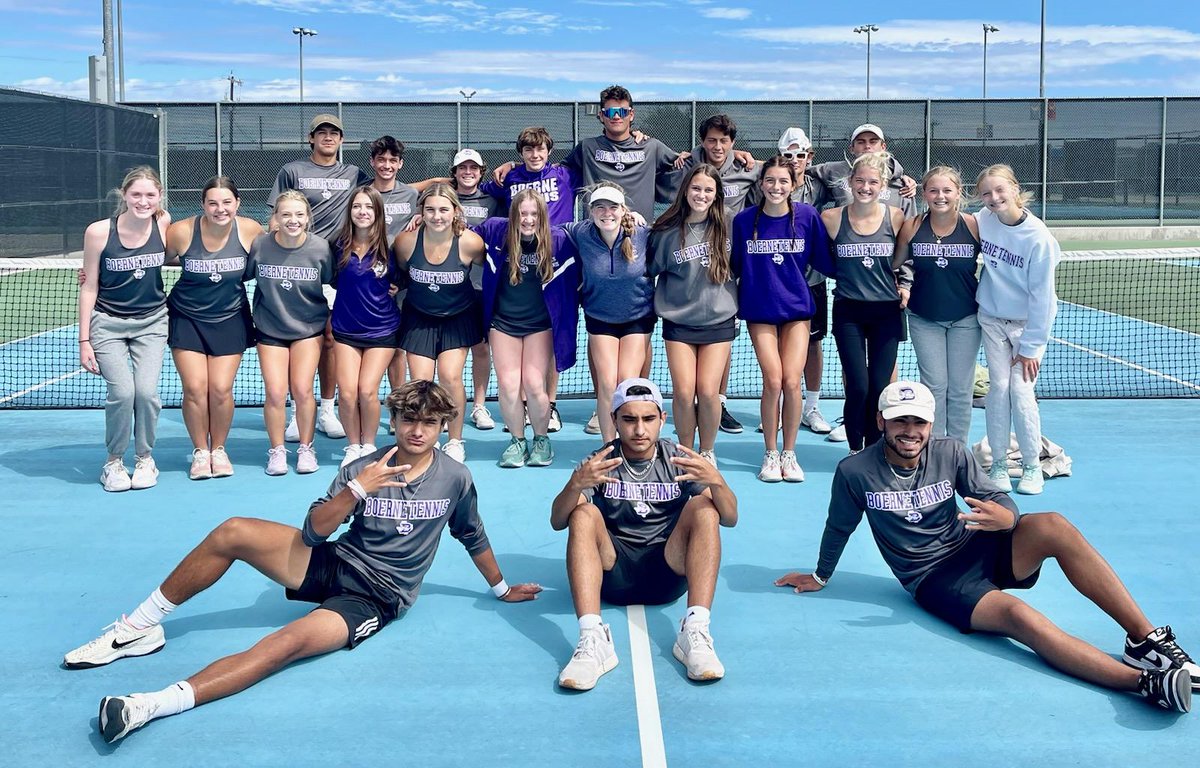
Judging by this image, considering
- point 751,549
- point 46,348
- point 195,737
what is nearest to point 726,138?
point 751,549

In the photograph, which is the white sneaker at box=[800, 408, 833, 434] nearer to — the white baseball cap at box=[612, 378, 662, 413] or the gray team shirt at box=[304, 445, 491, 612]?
the white baseball cap at box=[612, 378, 662, 413]

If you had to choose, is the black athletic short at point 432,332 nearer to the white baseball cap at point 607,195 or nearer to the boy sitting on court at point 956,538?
the white baseball cap at point 607,195

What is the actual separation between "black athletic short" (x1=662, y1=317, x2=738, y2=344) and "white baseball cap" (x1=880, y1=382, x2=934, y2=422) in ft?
9.20

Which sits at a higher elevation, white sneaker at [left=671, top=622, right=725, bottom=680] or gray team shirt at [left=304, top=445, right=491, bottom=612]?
gray team shirt at [left=304, top=445, right=491, bottom=612]

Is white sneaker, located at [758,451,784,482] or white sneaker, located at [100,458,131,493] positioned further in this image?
white sneaker, located at [758,451,784,482]

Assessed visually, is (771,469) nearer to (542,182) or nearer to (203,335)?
(542,182)

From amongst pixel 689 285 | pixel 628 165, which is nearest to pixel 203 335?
pixel 689 285

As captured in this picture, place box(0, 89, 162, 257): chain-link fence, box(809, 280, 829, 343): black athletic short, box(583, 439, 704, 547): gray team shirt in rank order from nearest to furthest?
1. box(583, 439, 704, 547): gray team shirt
2. box(809, 280, 829, 343): black athletic short
3. box(0, 89, 162, 257): chain-link fence

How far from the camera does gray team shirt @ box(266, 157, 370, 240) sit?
9.34 meters

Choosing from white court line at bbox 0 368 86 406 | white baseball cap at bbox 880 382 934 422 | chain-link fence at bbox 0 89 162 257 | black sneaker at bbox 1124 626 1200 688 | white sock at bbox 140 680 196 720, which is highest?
chain-link fence at bbox 0 89 162 257

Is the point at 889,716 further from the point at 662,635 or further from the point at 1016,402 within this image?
the point at 1016,402

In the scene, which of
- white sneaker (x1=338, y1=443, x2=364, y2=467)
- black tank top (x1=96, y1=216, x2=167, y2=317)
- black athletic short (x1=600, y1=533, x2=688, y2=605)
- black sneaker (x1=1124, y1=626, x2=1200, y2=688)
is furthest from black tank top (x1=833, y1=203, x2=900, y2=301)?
black tank top (x1=96, y1=216, x2=167, y2=317)

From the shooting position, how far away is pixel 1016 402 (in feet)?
26.0

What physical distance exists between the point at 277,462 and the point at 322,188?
2183 mm
